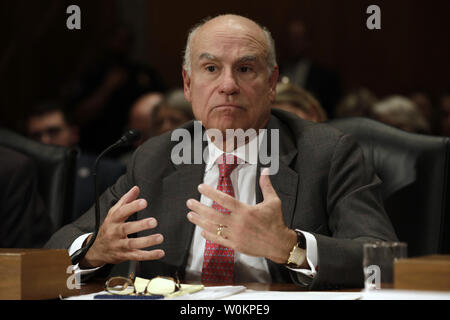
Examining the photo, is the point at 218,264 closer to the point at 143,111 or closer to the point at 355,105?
the point at 143,111

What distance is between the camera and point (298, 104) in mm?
3127

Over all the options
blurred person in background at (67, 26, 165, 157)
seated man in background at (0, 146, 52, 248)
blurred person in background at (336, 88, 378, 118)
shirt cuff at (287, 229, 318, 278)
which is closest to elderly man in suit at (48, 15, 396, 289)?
shirt cuff at (287, 229, 318, 278)

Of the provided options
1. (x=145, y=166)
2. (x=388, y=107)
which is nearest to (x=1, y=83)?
(x=388, y=107)

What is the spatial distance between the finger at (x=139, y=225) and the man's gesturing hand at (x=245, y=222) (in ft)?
0.35

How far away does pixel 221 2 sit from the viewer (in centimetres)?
624

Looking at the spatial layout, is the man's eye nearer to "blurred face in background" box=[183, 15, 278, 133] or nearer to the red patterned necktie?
"blurred face in background" box=[183, 15, 278, 133]

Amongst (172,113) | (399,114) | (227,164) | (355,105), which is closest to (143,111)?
(172,113)

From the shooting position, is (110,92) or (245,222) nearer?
(245,222)

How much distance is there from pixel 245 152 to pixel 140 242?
23.1 inches

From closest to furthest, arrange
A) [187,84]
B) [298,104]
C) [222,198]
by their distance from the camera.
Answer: [222,198], [187,84], [298,104]

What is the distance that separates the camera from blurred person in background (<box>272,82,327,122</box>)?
3.10 meters

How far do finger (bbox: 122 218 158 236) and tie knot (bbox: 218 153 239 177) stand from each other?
455 millimetres

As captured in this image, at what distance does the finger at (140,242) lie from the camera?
179 cm
